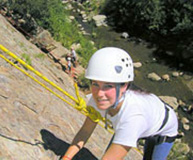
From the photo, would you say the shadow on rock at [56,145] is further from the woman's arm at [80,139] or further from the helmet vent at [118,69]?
the helmet vent at [118,69]

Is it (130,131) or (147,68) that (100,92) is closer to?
(130,131)

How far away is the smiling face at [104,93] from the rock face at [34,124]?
5.77 ft

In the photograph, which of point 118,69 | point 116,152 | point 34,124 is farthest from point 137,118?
point 34,124

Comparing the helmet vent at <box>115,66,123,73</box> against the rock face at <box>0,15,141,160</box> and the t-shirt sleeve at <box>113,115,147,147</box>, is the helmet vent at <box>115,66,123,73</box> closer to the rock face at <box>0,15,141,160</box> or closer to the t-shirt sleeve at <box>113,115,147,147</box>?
the t-shirt sleeve at <box>113,115,147,147</box>

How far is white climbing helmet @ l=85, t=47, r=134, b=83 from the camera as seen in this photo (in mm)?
2416

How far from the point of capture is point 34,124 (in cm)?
401

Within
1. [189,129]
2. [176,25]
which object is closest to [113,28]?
[176,25]

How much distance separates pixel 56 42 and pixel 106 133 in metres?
10.0

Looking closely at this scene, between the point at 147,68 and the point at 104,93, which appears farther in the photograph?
the point at 147,68

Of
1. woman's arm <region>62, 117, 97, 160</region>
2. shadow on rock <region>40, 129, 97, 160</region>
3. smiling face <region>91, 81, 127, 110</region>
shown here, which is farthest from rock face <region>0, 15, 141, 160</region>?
smiling face <region>91, 81, 127, 110</region>

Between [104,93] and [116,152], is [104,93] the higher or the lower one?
the higher one

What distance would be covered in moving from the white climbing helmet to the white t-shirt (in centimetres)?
25

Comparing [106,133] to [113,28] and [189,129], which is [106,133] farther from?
[113,28]

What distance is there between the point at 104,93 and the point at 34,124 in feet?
6.65
